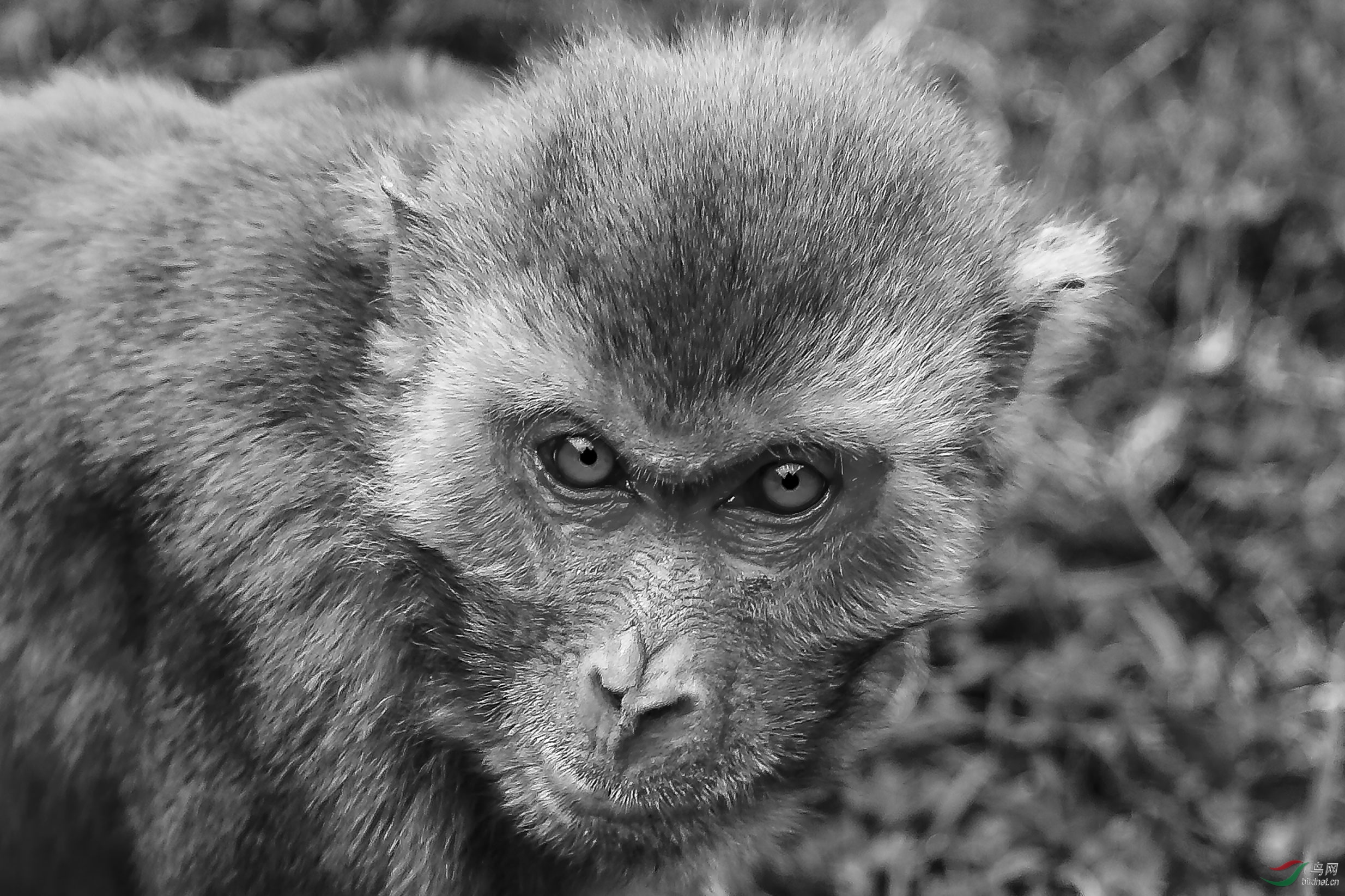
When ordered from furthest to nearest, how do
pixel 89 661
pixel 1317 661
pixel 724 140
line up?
pixel 1317 661
pixel 89 661
pixel 724 140

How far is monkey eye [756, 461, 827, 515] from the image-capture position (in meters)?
3.00

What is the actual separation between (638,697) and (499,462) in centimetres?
67

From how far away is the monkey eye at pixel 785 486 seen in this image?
9.83 feet

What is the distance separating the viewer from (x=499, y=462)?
3002 mm

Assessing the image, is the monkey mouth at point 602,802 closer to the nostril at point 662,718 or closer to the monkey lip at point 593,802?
the monkey lip at point 593,802

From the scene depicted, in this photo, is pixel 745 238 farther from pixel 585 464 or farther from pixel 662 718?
pixel 662 718

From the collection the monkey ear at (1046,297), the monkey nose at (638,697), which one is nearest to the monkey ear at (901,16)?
the monkey ear at (1046,297)

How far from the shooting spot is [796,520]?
301 cm

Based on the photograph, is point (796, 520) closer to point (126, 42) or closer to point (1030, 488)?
point (1030, 488)

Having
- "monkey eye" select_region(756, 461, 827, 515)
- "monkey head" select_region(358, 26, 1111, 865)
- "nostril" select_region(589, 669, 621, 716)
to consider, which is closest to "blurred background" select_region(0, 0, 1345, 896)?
"monkey head" select_region(358, 26, 1111, 865)

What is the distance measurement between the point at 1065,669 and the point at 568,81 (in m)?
2.87

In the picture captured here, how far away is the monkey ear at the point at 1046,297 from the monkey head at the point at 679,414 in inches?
0.6

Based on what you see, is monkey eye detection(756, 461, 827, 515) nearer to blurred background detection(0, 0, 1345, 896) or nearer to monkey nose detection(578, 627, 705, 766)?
monkey nose detection(578, 627, 705, 766)

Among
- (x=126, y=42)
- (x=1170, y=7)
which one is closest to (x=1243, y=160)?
(x=1170, y=7)
